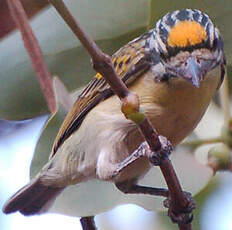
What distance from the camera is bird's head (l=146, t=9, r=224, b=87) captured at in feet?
6.28

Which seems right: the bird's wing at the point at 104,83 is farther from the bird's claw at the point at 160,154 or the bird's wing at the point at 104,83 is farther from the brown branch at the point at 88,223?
the bird's claw at the point at 160,154

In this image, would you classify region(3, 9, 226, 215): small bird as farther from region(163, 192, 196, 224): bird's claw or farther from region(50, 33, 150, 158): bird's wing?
region(163, 192, 196, 224): bird's claw

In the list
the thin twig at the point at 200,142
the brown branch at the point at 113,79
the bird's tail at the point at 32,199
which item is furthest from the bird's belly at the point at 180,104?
the bird's tail at the point at 32,199

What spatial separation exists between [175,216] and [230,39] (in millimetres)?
571

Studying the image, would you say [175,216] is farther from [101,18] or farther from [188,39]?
[101,18]

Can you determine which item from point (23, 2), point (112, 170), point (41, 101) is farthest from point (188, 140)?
point (23, 2)

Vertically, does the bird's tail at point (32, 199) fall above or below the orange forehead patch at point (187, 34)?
below

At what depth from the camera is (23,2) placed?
8.66ft

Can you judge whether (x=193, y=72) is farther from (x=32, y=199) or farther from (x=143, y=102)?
(x=32, y=199)

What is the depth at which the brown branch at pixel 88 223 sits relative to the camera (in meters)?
2.21

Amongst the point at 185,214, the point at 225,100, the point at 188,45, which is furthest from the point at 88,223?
the point at 188,45

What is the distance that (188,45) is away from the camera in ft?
6.31

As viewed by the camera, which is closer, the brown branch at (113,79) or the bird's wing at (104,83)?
the brown branch at (113,79)

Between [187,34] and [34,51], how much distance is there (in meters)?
0.63
